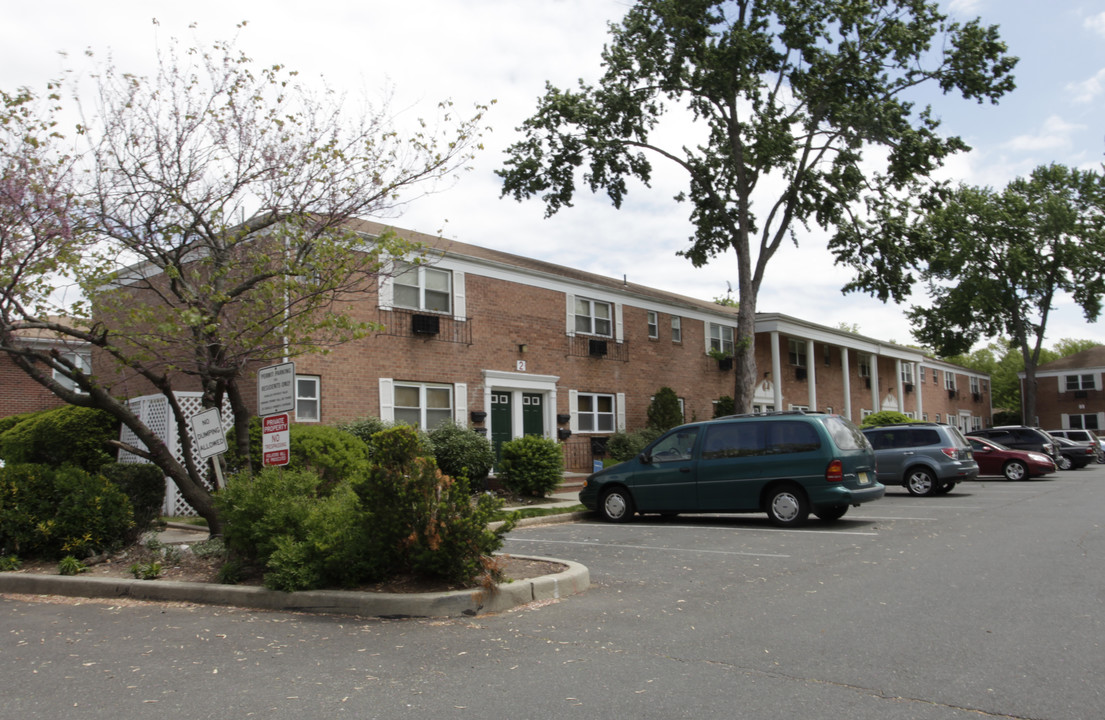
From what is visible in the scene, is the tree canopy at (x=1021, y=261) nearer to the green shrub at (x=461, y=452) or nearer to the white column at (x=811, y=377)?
the white column at (x=811, y=377)

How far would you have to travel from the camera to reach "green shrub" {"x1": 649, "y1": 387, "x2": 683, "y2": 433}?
2595cm

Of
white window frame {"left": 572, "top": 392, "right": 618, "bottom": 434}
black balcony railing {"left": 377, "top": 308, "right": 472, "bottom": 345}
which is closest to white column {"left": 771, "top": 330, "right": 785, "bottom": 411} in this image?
white window frame {"left": 572, "top": 392, "right": 618, "bottom": 434}

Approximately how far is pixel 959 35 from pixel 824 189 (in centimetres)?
540

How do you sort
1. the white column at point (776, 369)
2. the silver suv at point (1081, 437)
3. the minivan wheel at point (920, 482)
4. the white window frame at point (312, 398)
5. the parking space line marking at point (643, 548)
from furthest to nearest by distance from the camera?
the silver suv at point (1081, 437)
the white column at point (776, 369)
the minivan wheel at point (920, 482)
the white window frame at point (312, 398)
the parking space line marking at point (643, 548)

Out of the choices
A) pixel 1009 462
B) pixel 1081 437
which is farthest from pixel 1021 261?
pixel 1009 462

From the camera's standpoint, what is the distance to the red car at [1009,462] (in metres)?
25.6

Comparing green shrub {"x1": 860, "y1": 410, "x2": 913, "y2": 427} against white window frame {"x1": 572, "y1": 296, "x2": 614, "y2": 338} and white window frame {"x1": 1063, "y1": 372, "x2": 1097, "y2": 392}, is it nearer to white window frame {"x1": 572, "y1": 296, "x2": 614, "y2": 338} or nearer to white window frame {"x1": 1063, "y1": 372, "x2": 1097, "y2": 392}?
white window frame {"x1": 572, "y1": 296, "x2": 614, "y2": 338}

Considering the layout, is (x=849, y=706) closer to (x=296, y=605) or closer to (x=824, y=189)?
(x=296, y=605)

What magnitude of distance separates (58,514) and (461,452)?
887cm

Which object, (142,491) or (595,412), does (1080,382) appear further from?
(142,491)

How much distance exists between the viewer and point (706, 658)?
5.56 m

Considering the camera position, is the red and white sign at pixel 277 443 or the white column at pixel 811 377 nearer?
the red and white sign at pixel 277 443

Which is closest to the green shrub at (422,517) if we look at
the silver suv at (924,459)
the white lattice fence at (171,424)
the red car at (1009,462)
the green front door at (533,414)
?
the white lattice fence at (171,424)

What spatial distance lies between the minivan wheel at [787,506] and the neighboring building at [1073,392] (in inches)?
2286
